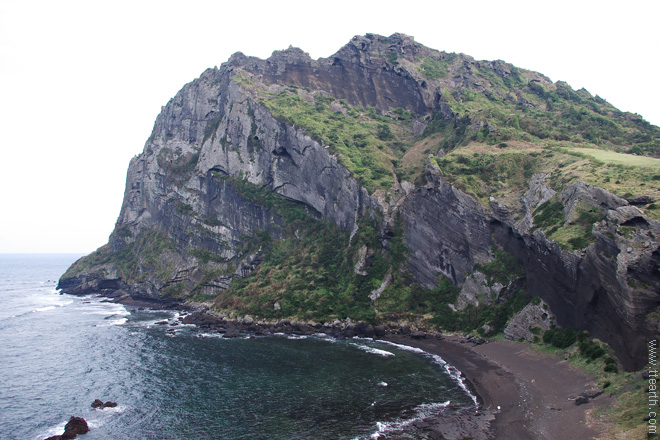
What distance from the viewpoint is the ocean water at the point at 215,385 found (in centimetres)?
3116

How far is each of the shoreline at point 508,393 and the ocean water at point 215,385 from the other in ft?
6.09

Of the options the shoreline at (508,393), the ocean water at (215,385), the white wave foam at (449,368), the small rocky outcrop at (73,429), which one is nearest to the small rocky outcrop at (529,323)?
the shoreline at (508,393)

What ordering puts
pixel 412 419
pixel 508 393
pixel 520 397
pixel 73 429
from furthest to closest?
pixel 508 393, pixel 520 397, pixel 412 419, pixel 73 429

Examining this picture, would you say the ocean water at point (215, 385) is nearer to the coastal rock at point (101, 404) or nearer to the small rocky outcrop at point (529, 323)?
the coastal rock at point (101, 404)

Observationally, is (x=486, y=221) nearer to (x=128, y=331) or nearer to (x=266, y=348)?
(x=266, y=348)

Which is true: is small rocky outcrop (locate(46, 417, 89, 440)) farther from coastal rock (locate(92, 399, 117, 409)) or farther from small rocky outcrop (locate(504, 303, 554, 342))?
small rocky outcrop (locate(504, 303, 554, 342))

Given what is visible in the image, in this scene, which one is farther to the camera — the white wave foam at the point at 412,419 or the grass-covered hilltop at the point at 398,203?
the grass-covered hilltop at the point at 398,203

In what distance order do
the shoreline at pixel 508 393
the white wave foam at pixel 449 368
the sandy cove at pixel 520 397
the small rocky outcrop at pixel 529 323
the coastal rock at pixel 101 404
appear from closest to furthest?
the sandy cove at pixel 520 397, the shoreline at pixel 508 393, the coastal rock at pixel 101 404, the white wave foam at pixel 449 368, the small rocky outcrop at pixel 529 323

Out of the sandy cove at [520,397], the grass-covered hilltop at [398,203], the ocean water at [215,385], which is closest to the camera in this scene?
the sandy cove at [520,397]

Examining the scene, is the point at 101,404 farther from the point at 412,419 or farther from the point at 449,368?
Answer: the point at 449,368

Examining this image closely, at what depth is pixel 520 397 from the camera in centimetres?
3362

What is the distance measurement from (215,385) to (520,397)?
28609 millimetres

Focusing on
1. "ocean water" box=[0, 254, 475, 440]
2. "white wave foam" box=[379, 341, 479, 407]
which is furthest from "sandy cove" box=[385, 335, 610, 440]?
"ocean water" box=[0, 254, 475, 440]

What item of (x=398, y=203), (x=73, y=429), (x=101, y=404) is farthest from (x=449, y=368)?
(x=73, y=429)
